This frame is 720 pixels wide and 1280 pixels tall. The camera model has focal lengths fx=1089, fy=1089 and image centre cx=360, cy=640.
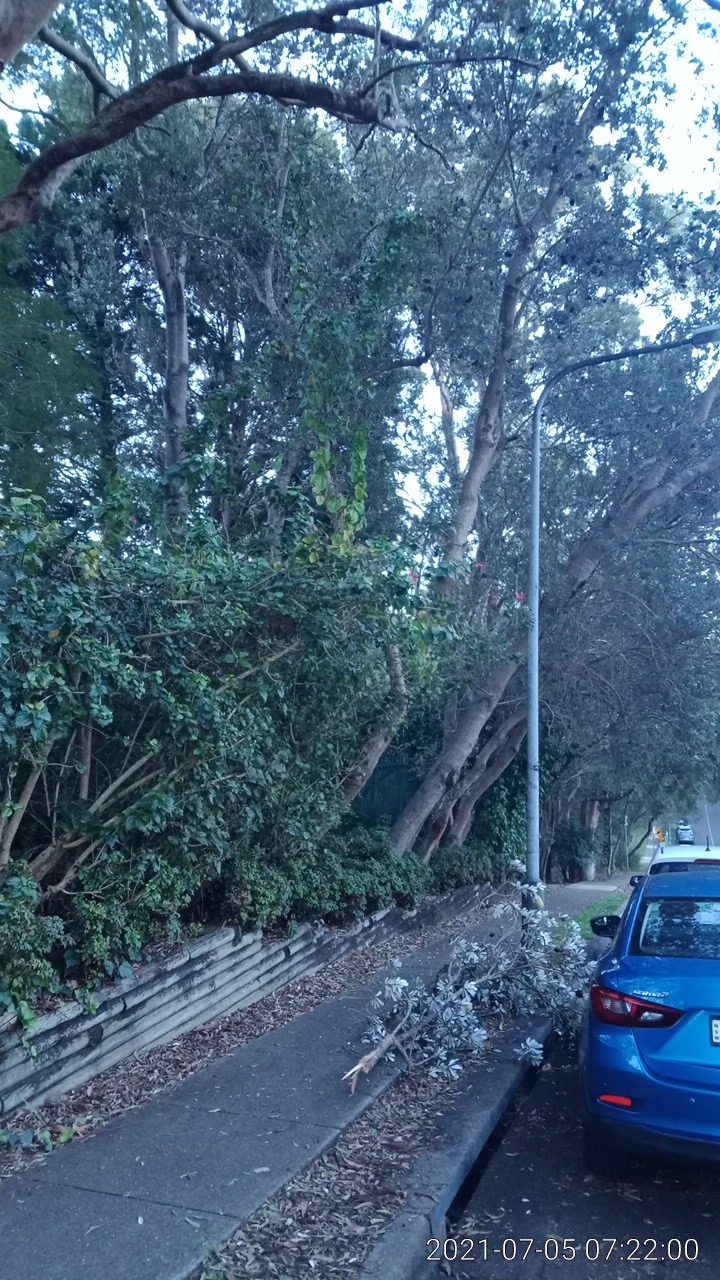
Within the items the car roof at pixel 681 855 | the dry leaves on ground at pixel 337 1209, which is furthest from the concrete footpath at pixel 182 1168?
the car roof at pixel 681 855

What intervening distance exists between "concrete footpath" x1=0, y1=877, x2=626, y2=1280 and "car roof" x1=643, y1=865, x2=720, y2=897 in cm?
212

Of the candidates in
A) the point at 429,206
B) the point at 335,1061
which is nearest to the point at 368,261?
the point at 429,206

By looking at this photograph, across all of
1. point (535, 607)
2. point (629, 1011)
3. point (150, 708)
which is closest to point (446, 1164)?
point (629, 1011)

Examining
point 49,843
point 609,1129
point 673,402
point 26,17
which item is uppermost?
point 673,402

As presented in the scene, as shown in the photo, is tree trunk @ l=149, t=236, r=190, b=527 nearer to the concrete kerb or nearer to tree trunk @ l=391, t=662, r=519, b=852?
tree trunk @ l=391, t=662, r=519, b=852

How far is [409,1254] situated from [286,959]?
4839 millimetres

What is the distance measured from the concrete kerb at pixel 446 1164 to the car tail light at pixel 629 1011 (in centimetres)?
118

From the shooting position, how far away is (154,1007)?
7176 millimetres

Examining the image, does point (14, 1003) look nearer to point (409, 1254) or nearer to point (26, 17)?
point (409, 1254)

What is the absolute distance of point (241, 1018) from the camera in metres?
8.29

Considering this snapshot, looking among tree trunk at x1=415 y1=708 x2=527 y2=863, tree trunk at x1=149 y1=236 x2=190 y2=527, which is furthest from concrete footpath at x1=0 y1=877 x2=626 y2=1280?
tree trunk at x1=415 y1=708 x2=527 y2=863

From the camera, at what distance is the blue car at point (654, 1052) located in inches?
200

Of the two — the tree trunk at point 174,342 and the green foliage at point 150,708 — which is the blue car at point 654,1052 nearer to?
the green foliage at point 150,708

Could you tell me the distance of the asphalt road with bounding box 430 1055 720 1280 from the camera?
490cm
